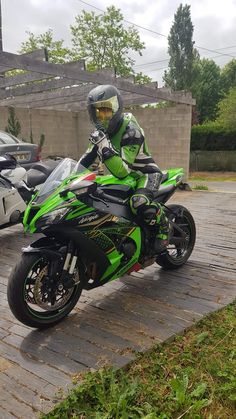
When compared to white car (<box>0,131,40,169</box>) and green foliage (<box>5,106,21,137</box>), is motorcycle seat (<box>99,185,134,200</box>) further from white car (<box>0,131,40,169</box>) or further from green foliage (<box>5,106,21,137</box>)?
green foliage (<box>5,106,21,137</box>)

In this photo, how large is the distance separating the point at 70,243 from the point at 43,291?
0.40m

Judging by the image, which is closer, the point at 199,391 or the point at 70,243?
the point at 199,391

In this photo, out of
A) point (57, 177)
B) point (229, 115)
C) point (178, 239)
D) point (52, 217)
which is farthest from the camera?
point (229, 115)

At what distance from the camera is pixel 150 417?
1853mm

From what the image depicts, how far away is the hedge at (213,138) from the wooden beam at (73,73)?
39.0ft

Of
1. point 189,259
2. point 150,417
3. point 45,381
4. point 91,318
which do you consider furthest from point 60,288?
point 189,259

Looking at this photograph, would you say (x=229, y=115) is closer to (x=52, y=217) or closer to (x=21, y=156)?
(x=21, y=156)

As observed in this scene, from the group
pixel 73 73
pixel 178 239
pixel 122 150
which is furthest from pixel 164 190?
pixel 73 73

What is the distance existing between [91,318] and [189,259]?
5.72 feet

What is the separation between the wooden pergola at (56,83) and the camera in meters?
6.75

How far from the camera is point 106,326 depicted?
284 cm

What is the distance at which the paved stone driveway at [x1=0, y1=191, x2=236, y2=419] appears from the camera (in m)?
2.20

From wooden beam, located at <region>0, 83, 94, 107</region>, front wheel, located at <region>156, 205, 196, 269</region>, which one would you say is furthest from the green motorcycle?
wooden beam, located at <region>0, 83, 94, 107</region>

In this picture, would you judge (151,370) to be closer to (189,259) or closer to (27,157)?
(189,259)
